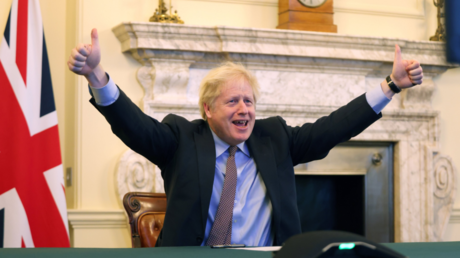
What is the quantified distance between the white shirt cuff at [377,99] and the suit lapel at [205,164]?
1.90 feet

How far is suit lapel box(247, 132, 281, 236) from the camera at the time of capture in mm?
1827

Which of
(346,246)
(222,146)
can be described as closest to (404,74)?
(222,146)

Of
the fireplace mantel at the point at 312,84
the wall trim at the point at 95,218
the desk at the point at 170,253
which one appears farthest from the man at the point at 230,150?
the wall trim at the point at 95,218

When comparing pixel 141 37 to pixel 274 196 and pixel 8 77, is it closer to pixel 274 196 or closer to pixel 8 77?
pixel 8 77

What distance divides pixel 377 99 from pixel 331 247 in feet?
3.85

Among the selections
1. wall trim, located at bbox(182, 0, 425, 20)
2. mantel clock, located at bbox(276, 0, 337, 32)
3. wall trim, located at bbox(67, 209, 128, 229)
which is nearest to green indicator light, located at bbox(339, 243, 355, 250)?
wall trim, located at bbox(67, 209, 128, 229)

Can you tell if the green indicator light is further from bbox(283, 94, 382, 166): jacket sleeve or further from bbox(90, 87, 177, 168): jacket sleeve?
bbox(283, 94, 382, 166): jacket sleeve

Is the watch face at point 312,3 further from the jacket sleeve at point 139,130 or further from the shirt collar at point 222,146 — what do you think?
the jacket sleeve at point 139,130

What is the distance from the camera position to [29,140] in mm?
2850

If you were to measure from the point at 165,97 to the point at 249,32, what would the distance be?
0.62 m

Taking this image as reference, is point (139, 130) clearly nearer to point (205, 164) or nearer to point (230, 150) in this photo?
point (205, 164)

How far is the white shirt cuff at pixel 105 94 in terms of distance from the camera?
5.26 feet

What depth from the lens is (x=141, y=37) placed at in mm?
3018

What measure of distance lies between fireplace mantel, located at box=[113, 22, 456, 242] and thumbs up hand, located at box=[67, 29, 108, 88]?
1.41m
